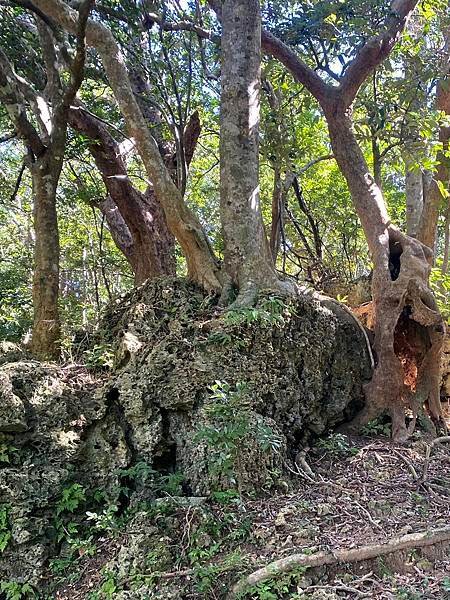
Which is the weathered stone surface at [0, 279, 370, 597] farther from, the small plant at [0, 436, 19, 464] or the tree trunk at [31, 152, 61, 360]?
the tree trunk at [31, 152, 61, 360]

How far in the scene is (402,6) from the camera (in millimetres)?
4230

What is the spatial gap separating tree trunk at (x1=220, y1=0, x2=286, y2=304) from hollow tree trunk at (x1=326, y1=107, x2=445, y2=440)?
3.58 feet

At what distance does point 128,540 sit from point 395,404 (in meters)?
2.39

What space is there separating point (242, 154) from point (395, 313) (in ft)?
6.41

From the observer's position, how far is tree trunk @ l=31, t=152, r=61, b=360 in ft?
12.2

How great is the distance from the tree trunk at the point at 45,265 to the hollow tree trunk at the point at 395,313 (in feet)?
8.74

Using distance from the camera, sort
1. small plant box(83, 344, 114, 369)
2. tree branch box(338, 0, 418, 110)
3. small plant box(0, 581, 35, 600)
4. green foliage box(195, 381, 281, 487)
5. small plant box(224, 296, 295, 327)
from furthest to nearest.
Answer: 1. tree branch box(338, 0, 418, 110)
2. small plant box(83, 344, 114, 369)
3. small plant box(224, 296, 295, 327)
4. green foliage box(195, 381, 281, 487)
5. small plant box(0, 581, 35, 600)

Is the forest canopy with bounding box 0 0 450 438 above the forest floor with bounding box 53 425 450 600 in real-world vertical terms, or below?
above

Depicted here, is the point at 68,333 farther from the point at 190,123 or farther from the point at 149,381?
A: the point at 190,123

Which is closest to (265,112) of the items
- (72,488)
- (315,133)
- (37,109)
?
(315,133)

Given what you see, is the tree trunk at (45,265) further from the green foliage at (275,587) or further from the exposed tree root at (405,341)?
the exposed tree root at (405,341)

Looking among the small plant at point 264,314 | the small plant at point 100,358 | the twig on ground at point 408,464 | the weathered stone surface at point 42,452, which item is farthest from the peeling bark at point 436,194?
the weathered stone surface at point 42,452

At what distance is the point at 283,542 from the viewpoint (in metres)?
2.36

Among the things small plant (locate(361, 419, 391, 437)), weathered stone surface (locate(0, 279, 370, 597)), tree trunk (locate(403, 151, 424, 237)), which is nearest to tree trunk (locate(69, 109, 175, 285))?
weathered stone surface (locate(0, 279, 370, 597))
